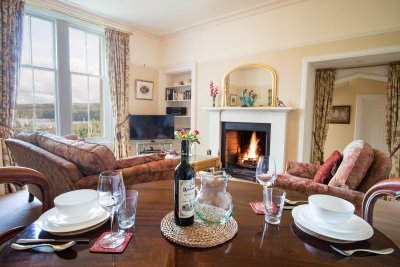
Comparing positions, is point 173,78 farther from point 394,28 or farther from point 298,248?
point 298,248

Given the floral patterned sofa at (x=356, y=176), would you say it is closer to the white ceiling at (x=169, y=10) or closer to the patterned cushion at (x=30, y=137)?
the patterned cushion at (x=30, y=137)

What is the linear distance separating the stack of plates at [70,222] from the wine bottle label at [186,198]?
0.33 metres

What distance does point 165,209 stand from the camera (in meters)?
1.01

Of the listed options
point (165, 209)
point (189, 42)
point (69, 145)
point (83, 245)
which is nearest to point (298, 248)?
point (165, 209)

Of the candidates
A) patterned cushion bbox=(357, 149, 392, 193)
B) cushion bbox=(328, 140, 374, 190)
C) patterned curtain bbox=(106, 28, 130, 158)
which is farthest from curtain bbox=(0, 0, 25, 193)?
patterned cushion bbox=(357, 149, 392, 193)

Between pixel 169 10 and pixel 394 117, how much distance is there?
415 centimetres

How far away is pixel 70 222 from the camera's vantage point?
83cm

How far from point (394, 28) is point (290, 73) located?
1313 mm

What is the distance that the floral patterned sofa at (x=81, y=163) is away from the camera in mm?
1652

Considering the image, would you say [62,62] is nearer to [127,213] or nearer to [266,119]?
[266,119]

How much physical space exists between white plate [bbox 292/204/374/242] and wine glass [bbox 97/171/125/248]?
2.26ft

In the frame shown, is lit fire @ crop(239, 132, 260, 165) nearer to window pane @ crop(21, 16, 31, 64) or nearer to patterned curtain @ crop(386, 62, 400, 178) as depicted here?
patterned curtain @ crop(386, 62, 400, 178)

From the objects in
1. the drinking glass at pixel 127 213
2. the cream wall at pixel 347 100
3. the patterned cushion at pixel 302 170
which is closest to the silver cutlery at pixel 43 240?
the drinking glass at pixel 127 213

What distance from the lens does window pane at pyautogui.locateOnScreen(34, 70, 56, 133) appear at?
372cm
